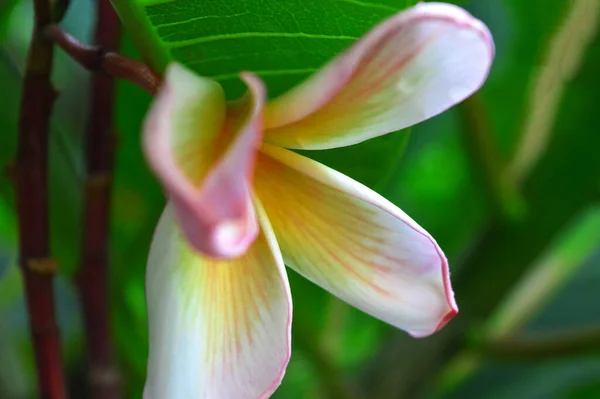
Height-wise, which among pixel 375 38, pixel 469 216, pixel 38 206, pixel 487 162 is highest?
pixel 375 38

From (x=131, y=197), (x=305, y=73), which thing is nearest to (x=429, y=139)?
(x=131, y=197)

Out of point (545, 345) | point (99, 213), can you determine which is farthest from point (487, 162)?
point (99, 213)

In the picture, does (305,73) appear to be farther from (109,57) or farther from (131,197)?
(131,197)

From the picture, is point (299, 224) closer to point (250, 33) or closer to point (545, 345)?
point (250, 33)

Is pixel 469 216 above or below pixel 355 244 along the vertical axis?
below

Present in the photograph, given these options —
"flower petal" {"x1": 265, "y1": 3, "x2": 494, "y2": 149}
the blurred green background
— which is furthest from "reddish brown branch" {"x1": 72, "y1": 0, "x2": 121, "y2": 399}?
"flower petal" {"x1": 265, "y1": 3, "x2": 494, "y2": 149}

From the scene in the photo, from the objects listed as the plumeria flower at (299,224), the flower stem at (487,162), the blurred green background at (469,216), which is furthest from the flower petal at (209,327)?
the flower stem at (487,162)

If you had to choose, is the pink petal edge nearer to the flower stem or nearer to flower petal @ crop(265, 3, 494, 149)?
flower petal @ crop(265, 3, 494, 149)
